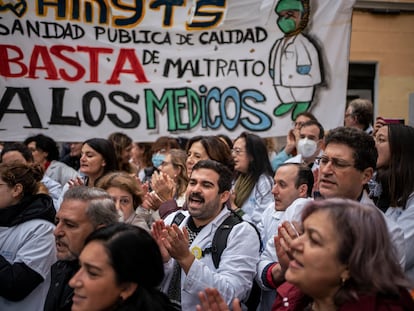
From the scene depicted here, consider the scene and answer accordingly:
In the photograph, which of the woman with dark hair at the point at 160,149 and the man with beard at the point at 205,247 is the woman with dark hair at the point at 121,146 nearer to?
the woman with dark hair at the point at 160,149

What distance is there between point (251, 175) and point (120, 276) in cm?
336

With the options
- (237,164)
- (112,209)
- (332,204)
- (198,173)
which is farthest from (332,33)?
(332,204)

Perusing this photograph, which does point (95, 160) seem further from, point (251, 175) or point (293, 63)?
point (293, 63)

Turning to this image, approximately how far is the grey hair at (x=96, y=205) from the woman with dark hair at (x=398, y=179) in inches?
67.7

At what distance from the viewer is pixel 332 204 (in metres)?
2.49

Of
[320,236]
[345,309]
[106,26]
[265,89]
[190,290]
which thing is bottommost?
[190,290]

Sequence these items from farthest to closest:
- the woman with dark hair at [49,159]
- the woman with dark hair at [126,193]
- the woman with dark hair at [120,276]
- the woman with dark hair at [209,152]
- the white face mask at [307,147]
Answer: the woman with dark hair at [49,159] < the white face mask at [307,147] < the woman with dark hair at [209,152] < the woman with dark hair at [126,193] < the woman with dark hair at [120,276]

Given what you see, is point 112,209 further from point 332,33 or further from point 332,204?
point 332,33

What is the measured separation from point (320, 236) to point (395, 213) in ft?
4.82

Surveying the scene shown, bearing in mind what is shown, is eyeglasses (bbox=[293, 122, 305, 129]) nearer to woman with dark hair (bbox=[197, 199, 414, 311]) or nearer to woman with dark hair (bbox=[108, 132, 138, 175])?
woman with dark hair (bbox=[108, 132, 138, 175])

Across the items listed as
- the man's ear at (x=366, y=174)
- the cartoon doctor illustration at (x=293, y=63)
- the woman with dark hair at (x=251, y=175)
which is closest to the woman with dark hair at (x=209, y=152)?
the woman with dark hair at (x=251, y=175)

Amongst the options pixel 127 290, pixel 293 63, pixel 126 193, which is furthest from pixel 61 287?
pixel 293 63

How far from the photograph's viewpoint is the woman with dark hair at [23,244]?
12.0 feet

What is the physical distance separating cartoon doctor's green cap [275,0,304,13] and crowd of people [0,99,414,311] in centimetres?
109
